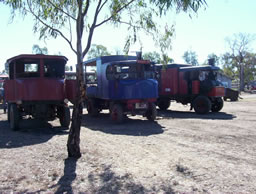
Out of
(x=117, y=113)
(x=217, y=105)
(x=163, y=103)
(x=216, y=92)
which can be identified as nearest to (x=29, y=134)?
(x=117, y=113)

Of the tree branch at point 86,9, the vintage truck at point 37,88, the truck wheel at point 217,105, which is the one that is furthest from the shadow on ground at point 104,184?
the truck wheel at point 217,105

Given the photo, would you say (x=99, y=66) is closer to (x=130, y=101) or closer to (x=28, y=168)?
(x=130, y=101)

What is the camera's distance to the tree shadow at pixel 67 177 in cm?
466

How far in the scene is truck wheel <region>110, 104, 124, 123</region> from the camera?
11820 millimetres

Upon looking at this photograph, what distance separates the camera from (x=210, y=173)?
527 centimetres

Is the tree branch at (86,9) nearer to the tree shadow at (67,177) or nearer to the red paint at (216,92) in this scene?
the tree shadow at (67,177)

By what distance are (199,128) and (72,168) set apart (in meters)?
6.12

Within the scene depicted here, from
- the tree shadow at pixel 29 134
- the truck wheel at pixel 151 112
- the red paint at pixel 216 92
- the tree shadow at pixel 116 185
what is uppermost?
the red paint at pixel 216 92

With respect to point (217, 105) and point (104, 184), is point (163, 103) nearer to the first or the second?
point (217, 105)

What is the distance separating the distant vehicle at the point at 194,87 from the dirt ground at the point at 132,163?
648 centimetres

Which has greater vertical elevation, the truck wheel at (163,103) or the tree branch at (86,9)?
the tree branch at (86,9)

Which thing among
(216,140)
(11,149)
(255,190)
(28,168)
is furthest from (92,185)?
(216,140)

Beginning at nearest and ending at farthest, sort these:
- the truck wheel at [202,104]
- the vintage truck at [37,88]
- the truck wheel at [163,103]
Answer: the vintage truck at [37,88] < the truck wheel at [202,104] < the truck wheel at [163,103]

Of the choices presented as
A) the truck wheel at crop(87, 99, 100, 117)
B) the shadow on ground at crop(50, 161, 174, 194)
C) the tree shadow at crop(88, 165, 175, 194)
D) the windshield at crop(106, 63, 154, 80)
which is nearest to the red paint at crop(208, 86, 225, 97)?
the windshield at crop(106, 63, 154, 80)
